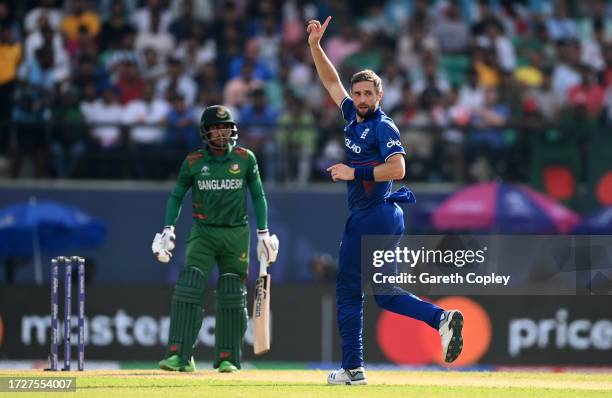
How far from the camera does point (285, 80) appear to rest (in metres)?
19.2

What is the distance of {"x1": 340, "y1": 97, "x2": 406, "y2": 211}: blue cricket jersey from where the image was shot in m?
10.2

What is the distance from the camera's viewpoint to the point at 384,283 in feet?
33.6

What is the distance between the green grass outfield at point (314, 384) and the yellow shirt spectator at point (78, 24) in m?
8.43

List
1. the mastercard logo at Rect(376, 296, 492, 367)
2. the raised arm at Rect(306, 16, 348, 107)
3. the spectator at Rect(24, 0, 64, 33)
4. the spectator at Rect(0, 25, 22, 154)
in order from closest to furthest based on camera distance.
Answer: the raised arm at Rect(306, 16, 348, 107)
the mastercard logo at Rect(376, 296, 492, 367)
the spectator at Rect(0, 25, 22, 154)
the spectator at Rect(24, 0, 64, 33)

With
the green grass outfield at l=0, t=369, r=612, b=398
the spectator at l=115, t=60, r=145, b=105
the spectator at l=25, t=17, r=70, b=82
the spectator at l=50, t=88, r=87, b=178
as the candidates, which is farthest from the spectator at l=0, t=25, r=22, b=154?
the green grass outfield at l=0, t=369, r=612, b=398

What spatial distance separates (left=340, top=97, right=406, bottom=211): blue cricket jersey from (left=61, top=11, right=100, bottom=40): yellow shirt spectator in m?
9.67

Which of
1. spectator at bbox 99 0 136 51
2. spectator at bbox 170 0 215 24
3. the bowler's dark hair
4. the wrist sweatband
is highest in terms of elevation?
spectator at bbox 170 0 215 24

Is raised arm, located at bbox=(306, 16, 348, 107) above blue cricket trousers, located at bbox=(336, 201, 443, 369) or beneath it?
above

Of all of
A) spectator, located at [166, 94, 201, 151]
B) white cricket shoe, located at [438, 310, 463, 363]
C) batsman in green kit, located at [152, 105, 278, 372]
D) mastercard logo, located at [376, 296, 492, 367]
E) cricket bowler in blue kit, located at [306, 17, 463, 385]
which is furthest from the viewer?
spectator, located at [166, 94, 201, 151]

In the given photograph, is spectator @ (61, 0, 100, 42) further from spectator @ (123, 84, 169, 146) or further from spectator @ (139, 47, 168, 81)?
spectator @ (123, 84, 169, 146)

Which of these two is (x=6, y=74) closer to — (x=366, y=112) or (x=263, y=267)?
(x=263, y=267)

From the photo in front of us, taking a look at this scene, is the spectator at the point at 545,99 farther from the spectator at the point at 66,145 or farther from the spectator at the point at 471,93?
the spectator at the point at 66,145

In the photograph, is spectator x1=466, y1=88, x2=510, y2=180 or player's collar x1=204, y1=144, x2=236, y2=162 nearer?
player's collar x1=204, y1=144, x2=236, y2=162

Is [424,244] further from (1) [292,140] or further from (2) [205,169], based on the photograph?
(1) [292,140]
